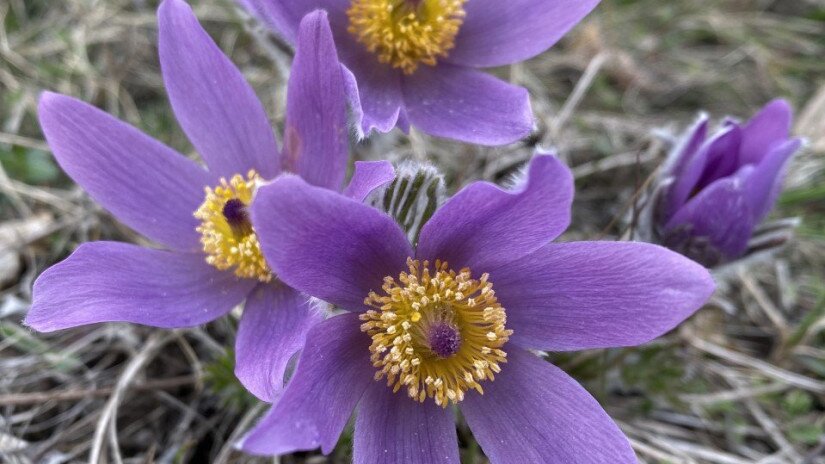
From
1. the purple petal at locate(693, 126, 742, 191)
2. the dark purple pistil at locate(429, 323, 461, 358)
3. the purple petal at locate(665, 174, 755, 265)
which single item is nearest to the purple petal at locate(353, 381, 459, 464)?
the dark purple pistil at locate(429, 323, 461, 358)

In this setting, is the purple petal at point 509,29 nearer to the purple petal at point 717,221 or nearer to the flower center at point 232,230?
the purple petal at point 717,221

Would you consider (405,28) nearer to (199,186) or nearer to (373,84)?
(373,84)

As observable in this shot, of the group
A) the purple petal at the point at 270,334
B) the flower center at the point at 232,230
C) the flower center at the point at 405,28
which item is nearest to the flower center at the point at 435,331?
the purple petal at the point at 270,334

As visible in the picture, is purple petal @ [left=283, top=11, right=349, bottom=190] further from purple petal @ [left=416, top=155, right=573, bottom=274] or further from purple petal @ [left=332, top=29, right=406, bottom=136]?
purple petal @ [left=416, top=155, right=573, bottom=274]

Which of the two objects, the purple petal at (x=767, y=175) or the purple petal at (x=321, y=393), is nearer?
the purple petal at (x=321, y=393)

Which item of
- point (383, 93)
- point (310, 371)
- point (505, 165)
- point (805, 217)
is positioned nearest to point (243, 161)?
point (383, 93)

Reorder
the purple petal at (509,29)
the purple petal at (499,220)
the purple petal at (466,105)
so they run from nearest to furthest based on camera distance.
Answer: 1. the purple petal at (499,220)
2. the purple petal at (466,105)
3. the purple petal at (509,29)

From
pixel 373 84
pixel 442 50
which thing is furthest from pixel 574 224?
pixel 373 84

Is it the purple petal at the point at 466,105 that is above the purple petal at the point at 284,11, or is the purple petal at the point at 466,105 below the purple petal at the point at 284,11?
below
